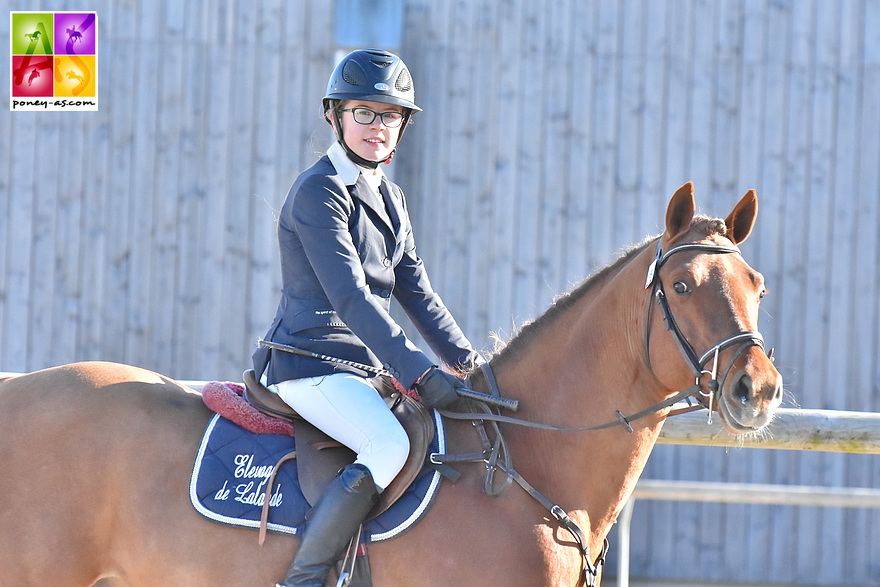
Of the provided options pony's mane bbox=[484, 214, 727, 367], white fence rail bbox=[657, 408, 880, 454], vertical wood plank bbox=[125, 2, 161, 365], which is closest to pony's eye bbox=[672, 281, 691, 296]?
pony's mane bbox=[484, 214, 727, 367]

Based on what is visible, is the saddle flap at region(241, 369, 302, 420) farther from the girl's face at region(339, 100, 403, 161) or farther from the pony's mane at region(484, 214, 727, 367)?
the girl's face at region(339, 100, 403, 161)

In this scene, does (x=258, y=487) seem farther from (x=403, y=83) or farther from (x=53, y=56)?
(x=53, y=56)

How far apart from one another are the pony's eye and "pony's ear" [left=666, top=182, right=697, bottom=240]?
186 mm

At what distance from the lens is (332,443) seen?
9.25 ft

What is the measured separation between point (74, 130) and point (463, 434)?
557cm

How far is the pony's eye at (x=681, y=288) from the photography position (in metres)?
2.56

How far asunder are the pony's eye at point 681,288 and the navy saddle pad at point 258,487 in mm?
899

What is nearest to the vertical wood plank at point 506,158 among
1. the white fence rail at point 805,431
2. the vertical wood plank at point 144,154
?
the vertical wood plank at point 144,154

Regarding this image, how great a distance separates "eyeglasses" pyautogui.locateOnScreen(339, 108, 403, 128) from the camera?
311cm

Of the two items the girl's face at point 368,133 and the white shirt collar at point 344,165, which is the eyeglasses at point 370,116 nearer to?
the girl's face at point 368,133

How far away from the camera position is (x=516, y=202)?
272 inches

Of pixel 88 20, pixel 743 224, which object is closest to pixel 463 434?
pixel 743 224

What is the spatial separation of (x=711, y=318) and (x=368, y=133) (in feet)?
4.60

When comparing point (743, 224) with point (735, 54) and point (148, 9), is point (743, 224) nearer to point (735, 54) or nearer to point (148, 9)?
point (735, 54)
